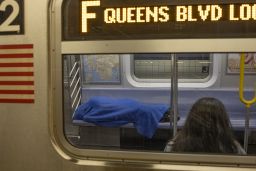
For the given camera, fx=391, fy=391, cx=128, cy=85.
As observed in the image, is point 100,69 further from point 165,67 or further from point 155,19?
point 155,19

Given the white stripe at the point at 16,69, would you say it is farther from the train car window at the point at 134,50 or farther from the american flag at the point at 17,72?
the train car window at the point at 134,50

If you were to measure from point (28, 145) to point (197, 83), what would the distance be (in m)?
2.09

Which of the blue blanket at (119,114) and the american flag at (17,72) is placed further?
the blue blanket at (119,114)

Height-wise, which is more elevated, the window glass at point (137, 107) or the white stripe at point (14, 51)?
the white stripe at point (14, 51)

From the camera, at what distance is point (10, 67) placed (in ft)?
7.03

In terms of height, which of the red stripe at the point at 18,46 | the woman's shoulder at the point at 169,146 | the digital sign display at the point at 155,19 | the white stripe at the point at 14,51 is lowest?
the woman's shoulder at the point at 169,146

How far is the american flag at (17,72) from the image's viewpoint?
6.96 feet

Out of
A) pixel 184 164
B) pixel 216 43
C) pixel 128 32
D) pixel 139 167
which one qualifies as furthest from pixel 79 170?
pixel 216 43

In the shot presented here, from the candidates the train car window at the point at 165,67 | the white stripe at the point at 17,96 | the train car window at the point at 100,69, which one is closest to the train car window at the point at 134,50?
the white stripe at the point at 17,96

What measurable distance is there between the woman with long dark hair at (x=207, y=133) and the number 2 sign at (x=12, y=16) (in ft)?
3.47

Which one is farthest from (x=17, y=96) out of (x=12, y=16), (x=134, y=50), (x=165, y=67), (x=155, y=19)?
(x=165, y=67)

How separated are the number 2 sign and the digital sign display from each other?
26cm

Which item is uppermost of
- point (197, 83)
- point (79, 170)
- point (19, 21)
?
point (19, 21)

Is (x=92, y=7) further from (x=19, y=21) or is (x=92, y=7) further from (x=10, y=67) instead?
(x=10, y=67)
